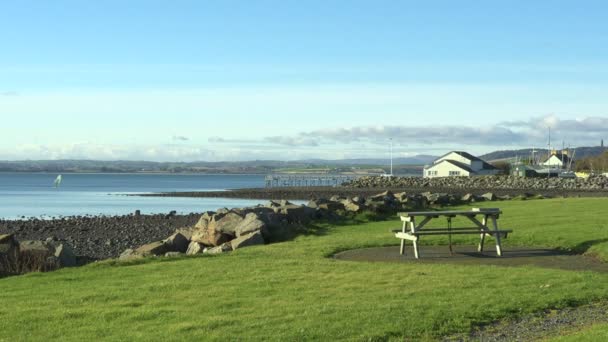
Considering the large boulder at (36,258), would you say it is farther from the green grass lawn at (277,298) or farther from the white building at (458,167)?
the white building at (458,167)

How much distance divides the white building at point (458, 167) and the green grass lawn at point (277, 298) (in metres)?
106

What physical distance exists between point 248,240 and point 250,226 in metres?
1.65

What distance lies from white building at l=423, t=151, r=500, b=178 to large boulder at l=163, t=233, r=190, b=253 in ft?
→ 330

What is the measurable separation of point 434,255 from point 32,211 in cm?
5024

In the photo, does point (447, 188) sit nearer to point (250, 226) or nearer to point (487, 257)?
point (250, 226)

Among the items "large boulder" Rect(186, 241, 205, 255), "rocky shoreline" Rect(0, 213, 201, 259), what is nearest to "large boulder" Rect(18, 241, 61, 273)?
"large boulder" Rect(186, 241, 205, 255)

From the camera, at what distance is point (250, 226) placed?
75.4ft

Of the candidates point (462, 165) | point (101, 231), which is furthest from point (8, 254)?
point (462, 165)

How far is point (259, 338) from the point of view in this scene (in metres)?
9.60

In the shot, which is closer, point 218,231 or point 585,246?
point 585,246

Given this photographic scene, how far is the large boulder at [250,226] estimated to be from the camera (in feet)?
74.7

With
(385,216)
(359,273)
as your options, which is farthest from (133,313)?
(385,216)

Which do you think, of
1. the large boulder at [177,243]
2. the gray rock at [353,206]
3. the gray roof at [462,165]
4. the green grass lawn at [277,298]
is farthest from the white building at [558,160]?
the green grass lawn at [277,298]

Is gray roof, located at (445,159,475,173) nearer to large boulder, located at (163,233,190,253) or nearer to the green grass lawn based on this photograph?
large boulder, located at (163,233,190,253)
